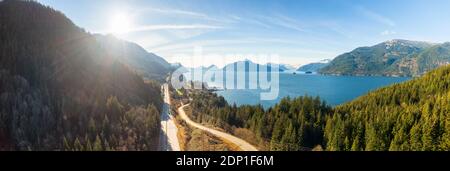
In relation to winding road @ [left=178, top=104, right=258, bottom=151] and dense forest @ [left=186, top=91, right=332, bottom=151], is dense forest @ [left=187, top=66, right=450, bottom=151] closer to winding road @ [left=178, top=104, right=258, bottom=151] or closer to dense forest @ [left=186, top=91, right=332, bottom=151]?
dense forest @ [left=186, top=91, right=332, bottom=151]

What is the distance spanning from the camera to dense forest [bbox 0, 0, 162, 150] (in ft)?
185

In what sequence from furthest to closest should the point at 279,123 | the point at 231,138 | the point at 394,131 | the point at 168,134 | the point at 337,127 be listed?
the point at 279,123 → the point at 394,131 → the point at 168,134 → the point at 337,127 → the point at 231,138

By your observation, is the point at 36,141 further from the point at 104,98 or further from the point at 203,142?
the point at 203,142

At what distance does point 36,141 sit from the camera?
5684 cm

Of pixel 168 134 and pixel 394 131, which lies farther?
pixel 394 131

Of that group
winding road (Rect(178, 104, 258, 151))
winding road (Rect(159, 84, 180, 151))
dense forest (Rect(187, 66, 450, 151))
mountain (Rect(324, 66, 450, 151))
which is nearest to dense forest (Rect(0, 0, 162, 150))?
winding road (Rect(159, 84, 180, 151))

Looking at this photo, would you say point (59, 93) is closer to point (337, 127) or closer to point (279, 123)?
point (279, 123)

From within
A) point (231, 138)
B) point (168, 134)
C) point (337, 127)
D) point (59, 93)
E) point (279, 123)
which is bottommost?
point (231, 138)

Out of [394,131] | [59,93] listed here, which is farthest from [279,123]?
[59,93]

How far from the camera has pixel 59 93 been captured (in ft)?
232

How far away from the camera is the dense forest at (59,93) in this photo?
185 ft
